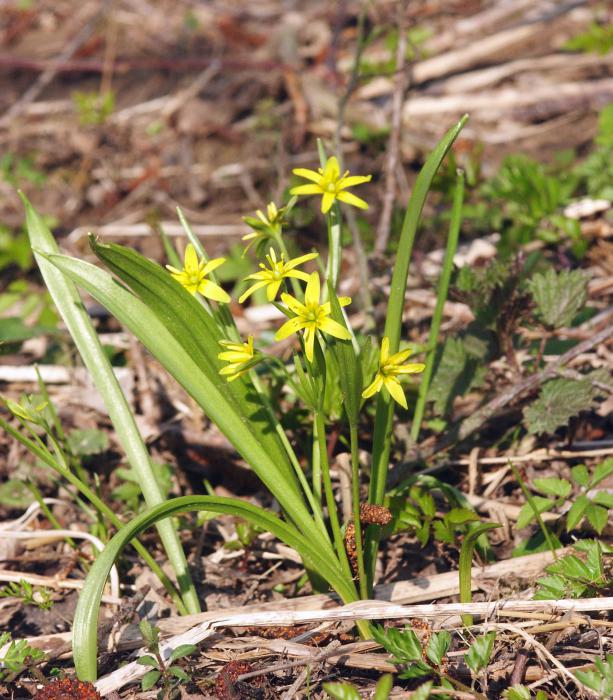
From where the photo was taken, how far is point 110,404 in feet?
6.80

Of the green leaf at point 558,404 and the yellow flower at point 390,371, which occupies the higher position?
the yellow flower at point 390,371

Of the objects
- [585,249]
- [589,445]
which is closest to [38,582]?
[589,445]

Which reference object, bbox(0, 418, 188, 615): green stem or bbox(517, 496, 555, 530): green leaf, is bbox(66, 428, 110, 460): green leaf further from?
bbox(517, 496, 555, 530): green leaf

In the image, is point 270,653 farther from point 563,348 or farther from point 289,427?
point 563,348

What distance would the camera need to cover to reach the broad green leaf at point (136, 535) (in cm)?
152

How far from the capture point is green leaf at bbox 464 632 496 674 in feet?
5.20

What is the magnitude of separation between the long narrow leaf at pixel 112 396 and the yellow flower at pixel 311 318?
69cm

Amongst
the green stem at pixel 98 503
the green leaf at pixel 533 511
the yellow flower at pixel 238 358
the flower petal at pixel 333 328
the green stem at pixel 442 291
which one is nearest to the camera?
the flower petal at pixel 333 328

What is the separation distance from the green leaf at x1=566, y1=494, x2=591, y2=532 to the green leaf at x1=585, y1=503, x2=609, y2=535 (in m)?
0.02

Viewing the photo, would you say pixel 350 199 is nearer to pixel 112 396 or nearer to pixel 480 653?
pixel 112 396

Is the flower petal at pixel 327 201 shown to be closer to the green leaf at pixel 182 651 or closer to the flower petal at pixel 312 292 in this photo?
the flower petal at pixel 312 292

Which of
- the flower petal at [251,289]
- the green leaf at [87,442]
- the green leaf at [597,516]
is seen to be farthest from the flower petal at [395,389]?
the green leaf at [87,442]

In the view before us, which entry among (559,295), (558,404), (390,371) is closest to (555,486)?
(558,404)

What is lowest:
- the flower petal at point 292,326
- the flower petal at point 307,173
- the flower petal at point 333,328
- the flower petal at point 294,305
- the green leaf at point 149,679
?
the green leaf at point 149,679
